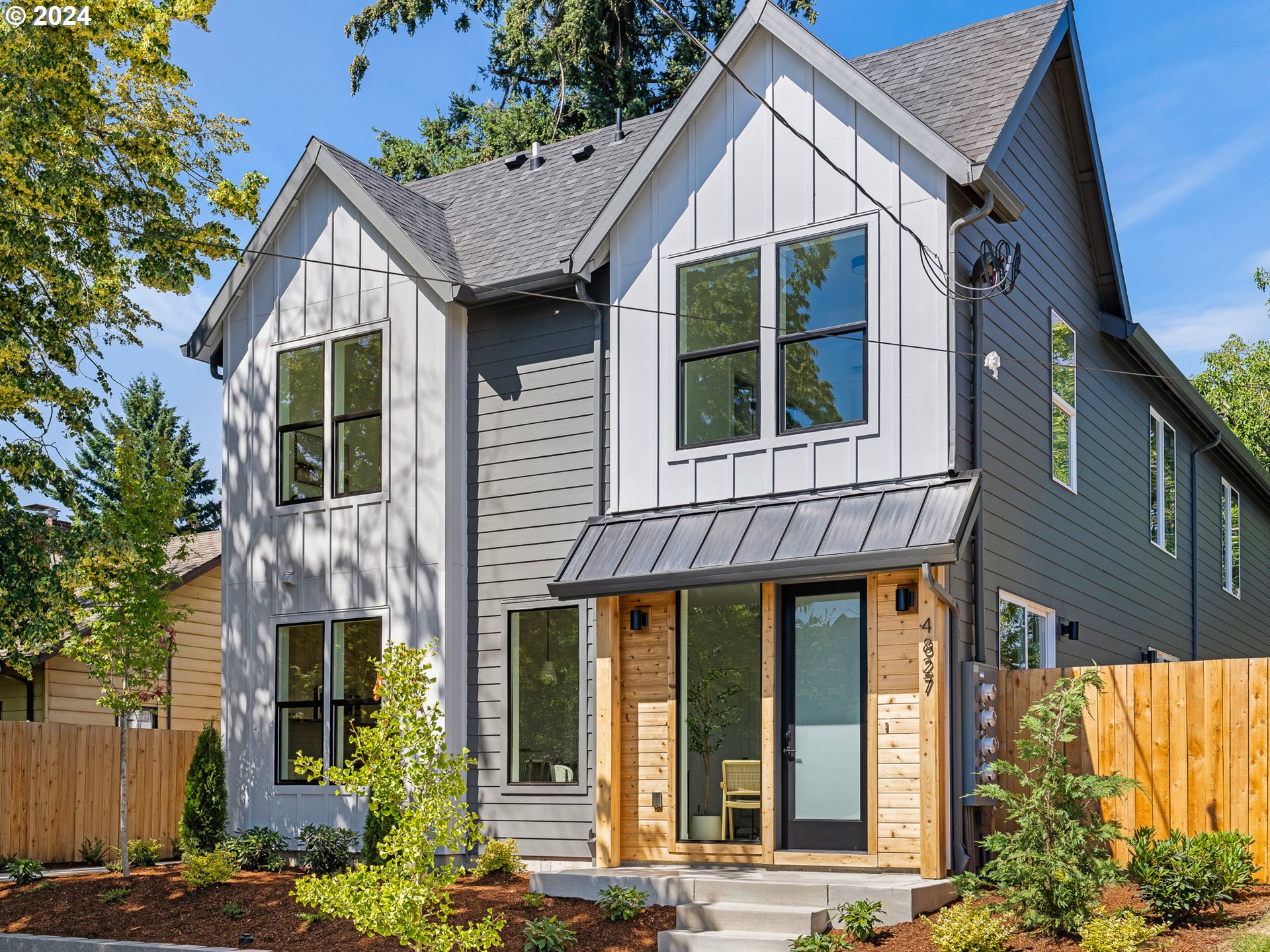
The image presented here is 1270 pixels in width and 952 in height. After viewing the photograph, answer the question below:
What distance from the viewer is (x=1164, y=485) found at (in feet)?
55.5

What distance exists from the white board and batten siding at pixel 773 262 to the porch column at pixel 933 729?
1.18 meters

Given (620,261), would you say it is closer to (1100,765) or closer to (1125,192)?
(1100,765)

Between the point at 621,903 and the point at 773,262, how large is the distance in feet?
18.1

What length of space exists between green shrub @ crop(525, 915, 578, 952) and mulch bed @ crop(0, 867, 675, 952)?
0.43 ft

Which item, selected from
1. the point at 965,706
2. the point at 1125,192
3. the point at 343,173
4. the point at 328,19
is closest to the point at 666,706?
the point at 965,706

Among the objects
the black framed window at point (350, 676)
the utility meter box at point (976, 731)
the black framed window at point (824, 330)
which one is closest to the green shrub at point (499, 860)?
the black framed window at point (350, 676)

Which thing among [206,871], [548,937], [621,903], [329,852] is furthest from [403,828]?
[329,852]

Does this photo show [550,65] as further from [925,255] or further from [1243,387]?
[1243,387]

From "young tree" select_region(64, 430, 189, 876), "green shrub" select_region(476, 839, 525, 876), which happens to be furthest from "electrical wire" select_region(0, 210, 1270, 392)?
"green shrub" select_region(476, 839, 525, 876)

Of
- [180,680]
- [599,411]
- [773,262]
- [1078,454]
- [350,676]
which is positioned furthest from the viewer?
[180,680]

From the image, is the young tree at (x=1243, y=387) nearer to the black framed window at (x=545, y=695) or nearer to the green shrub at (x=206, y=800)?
the black framed window at (x=545, y=695)

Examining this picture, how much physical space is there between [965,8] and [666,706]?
613 inches

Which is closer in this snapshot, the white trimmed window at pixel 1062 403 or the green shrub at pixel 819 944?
the green shrub at pixel 819 944

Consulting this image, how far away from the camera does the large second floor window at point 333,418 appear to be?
13.6m
